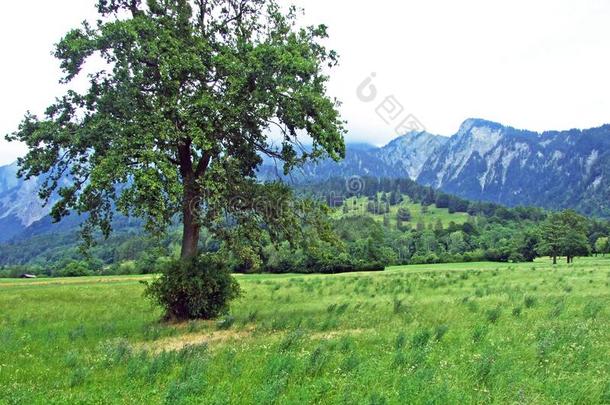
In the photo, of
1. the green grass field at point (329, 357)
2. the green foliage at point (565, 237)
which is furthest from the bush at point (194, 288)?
the green foliage at point (565, 237)

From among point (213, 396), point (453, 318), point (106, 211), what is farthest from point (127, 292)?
point (213, 396)

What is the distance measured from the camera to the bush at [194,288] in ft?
67.5

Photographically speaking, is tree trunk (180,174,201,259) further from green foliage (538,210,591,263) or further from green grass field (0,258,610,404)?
green foliage (538,210,591,263)

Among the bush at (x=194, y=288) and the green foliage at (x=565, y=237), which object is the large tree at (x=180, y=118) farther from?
the green foliage at (x=565, y=237)

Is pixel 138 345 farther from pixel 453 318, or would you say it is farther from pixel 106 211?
pixel 453 318

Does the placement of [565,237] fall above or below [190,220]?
below

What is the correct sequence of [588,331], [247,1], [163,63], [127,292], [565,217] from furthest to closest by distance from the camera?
[565,217]
[127,292]
[247,1]
[163,63]
[588,331]

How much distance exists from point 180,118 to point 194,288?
7.20m

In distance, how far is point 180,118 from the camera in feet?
61.6

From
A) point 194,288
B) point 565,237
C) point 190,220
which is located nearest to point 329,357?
point 194,288

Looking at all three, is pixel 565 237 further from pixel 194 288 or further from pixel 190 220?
pixel 194 288

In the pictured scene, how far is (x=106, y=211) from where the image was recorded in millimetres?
21984

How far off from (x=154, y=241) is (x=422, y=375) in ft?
42.4

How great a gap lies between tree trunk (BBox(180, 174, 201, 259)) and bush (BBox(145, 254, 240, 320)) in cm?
68
